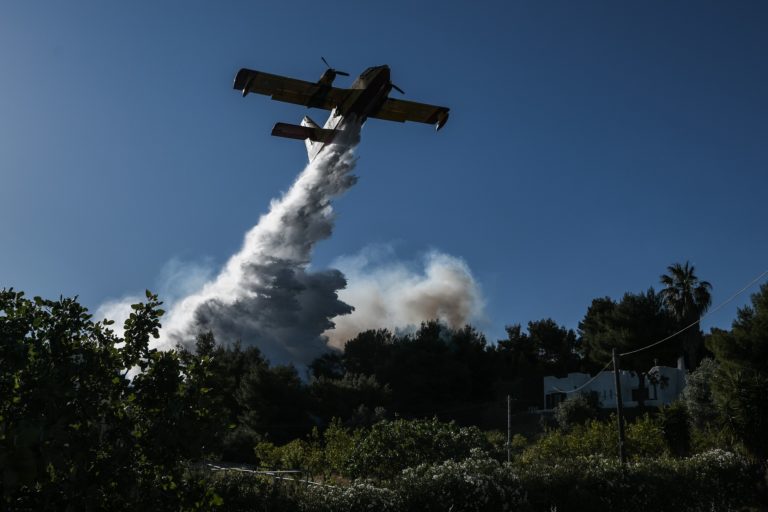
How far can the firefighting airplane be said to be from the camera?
38.7 metres

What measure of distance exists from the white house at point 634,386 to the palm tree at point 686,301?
147 inches

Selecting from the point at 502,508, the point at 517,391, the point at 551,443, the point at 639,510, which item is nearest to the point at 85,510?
the point at 502,508

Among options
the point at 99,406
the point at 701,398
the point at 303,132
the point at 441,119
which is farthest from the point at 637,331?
the point at 99,406

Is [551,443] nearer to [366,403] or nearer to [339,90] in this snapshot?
[339,90]

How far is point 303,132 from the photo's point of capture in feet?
148

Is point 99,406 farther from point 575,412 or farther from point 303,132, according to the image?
point 575,412

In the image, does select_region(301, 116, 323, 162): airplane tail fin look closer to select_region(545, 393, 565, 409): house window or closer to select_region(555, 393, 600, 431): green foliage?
select_region(555, 393, 600, 431): green foliage

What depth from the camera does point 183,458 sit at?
7.06 m

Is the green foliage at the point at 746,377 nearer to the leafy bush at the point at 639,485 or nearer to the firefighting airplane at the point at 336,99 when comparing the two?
the leafy bush at the point at 639,485

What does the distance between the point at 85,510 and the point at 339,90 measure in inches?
1427

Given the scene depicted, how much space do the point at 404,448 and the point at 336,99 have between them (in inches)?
902

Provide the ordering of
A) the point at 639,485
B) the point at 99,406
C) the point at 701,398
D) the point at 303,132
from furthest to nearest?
the point at 303,132 < the point at 701,398 < the point at 639,485 < the point at 99,406

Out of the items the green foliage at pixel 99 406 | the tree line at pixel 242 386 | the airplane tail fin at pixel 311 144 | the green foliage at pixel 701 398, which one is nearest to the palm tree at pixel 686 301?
the tree line at pixel 242 386

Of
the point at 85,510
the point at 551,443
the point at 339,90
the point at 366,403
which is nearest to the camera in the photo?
the point at 85,510
